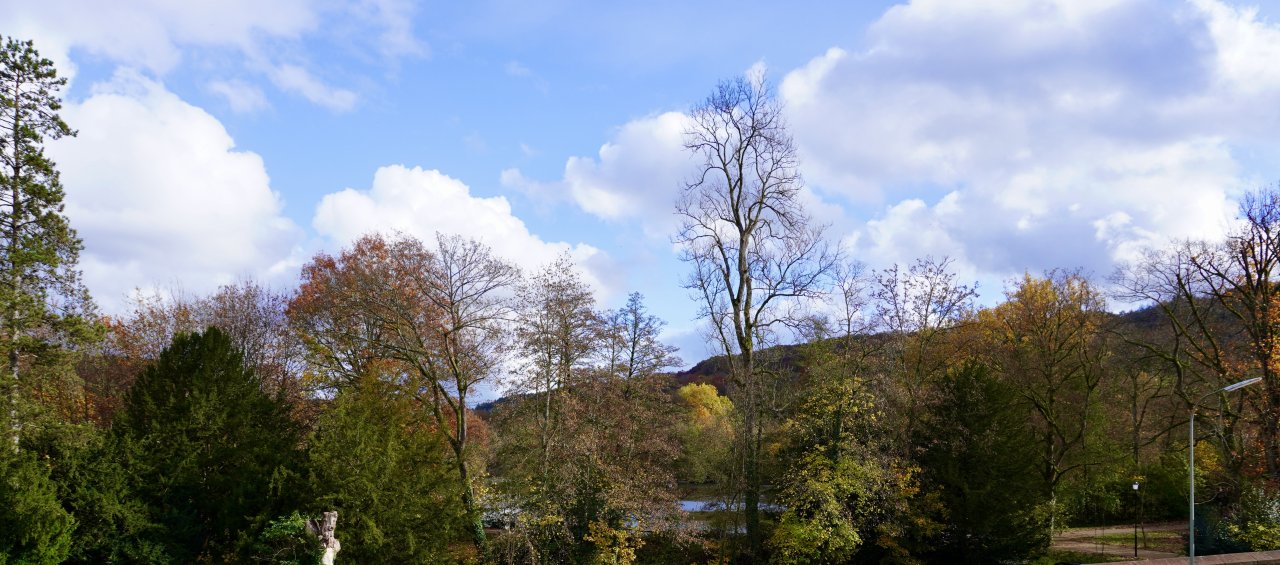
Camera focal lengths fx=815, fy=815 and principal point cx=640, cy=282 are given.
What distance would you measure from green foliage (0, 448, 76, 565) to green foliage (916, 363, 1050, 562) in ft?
80.6

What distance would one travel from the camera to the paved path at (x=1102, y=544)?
31984 millimetres

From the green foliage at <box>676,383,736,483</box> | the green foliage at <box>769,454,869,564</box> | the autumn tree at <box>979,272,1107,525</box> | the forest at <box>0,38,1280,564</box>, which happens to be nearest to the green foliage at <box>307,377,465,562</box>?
the forest at <box>0,38,1280,564</box>

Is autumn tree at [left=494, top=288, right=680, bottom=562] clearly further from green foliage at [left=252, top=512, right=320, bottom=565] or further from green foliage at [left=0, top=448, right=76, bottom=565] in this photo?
green foliage at [left=0, top=448, right=76, bottom=565]

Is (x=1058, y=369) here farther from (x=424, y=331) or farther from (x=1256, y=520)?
(x=424, y=331)

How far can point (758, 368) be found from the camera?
28.0 meters

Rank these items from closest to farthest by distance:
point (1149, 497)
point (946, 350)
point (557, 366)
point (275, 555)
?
point (275, 555), point (557, 366), point (946, 350), point (1149, 497)

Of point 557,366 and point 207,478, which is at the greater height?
point 557,366

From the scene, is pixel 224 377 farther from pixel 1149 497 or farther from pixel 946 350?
pixel 1149 497

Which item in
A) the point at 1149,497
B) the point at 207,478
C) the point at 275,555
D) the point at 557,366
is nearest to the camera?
the point at 275,555

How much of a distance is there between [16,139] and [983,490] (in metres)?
29.7

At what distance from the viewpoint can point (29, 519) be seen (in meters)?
18.6

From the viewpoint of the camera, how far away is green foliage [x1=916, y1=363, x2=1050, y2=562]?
27.3 meters

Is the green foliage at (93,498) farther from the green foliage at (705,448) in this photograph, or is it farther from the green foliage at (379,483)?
the green foliage at (705,448)

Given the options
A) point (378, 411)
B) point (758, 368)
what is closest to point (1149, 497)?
point (758, 368)
